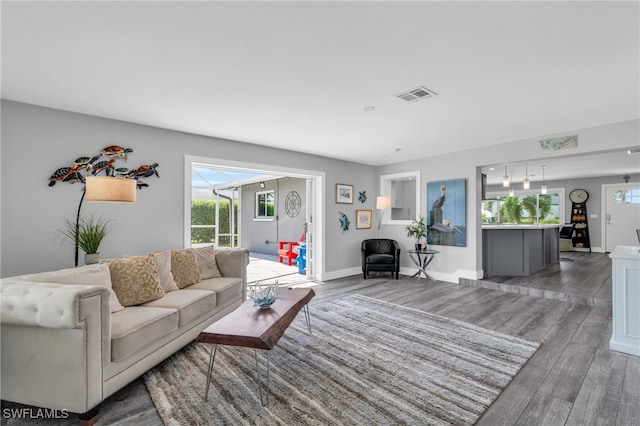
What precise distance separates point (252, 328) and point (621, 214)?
11.3 m

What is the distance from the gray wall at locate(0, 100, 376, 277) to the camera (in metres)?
3.02

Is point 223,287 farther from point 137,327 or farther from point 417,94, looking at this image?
point 417,94

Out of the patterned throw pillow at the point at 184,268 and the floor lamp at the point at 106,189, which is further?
the patterned throw pillow at the point at 184,268

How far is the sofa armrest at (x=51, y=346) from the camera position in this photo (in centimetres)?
175

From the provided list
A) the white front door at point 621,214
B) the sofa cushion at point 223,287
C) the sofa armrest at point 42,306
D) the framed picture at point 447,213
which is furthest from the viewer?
the white front door at point 621,214

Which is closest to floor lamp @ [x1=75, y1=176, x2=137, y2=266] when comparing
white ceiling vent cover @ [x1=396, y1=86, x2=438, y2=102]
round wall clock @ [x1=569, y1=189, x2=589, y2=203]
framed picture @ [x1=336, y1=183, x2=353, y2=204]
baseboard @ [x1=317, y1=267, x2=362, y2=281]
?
white ceiling vent cover @ [x1=396, y1=86, x2=438, y2=102]

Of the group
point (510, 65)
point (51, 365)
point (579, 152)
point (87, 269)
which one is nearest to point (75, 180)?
point (87, 269)

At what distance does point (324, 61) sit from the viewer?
7.71 ft

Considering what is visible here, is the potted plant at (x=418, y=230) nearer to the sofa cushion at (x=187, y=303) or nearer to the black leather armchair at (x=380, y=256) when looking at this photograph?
the black leather armchair at (x=380, y=256)

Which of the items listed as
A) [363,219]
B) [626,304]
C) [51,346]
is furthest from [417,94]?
[363,219]

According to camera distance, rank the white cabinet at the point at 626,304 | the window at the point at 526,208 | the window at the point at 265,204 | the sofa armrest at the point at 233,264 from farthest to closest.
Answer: the window at the point at 526,208 < the window at the point at 265,204 < the sofa armrest at the point at 233,264 < the white cabinet at the point at 626,304

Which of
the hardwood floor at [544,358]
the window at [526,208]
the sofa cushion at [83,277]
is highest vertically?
the window at [526,208]

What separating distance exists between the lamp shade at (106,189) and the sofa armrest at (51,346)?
109 centimetres

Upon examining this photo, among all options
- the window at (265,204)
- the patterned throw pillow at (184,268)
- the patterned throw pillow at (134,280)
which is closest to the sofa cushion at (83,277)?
the patterned throw pillow at (134,280)
